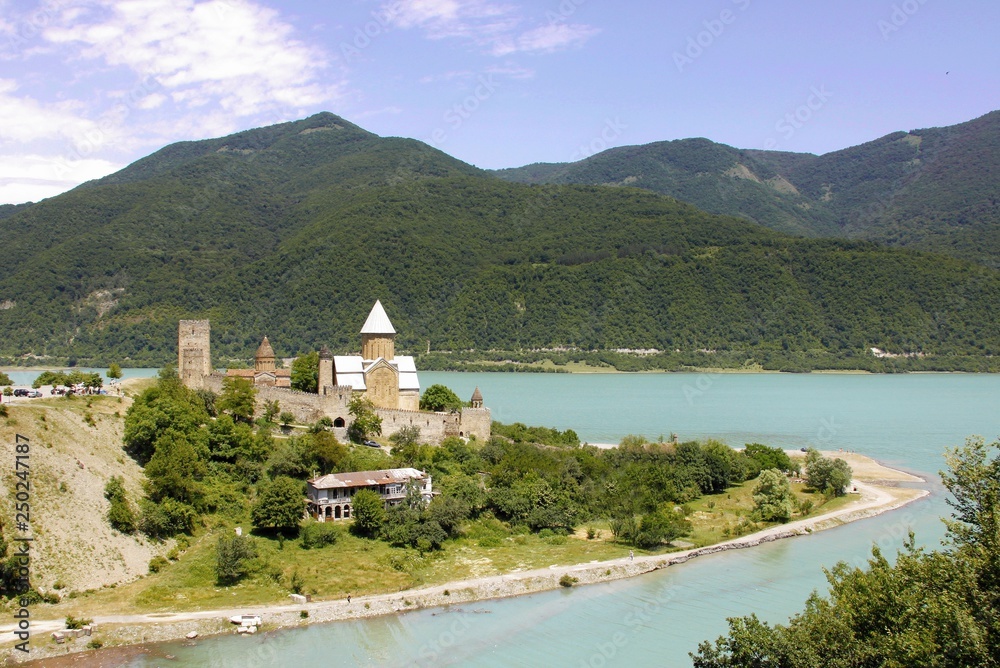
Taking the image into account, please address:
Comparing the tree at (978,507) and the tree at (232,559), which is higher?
the tree at (978,507)

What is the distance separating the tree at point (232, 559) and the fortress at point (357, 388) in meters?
11.4

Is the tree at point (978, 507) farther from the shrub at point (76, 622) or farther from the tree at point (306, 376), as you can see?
the tree at point (306, 376)

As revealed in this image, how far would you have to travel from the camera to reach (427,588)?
25656 millimetres

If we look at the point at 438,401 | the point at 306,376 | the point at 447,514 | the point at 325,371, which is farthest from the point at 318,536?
the point at 306,376

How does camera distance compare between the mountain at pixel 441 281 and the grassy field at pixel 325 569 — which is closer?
the grassy field at pixel 325 569

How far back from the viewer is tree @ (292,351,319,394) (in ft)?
135

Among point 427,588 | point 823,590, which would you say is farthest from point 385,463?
point 823,590

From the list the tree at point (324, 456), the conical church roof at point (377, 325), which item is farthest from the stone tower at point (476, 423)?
the tree at point (324, 456)

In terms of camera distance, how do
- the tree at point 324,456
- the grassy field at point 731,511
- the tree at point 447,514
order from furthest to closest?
the grassy field at point 731,511, the tree at point 324,456, the tree at point 447,514

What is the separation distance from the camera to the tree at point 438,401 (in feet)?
135

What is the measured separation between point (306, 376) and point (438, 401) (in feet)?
20.5

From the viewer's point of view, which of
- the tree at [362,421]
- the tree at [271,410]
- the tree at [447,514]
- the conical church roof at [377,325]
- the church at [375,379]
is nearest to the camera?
the tree at [447,514]

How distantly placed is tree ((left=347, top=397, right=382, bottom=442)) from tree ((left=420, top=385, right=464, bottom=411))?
4.34 meters

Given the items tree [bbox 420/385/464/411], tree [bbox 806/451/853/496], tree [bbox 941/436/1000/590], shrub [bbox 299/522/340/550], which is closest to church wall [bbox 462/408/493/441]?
tree [bbox 420/385/464/411]
